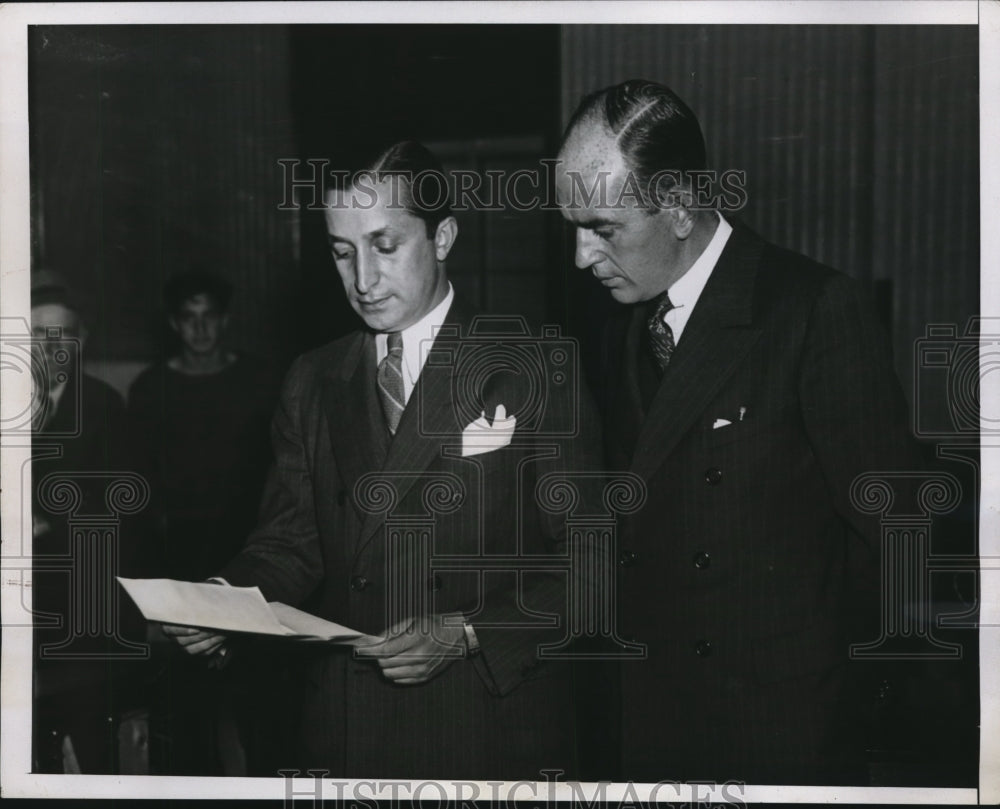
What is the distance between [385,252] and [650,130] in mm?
765

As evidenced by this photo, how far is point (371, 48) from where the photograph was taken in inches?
104

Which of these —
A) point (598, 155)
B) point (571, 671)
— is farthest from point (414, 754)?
point (598, 155)

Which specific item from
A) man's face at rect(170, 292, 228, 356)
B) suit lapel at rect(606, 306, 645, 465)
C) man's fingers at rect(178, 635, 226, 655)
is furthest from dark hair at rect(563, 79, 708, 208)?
man's fingers at rect(178, 635, 226, 655)

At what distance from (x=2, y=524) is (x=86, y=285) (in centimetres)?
72

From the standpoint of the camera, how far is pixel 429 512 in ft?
8.63

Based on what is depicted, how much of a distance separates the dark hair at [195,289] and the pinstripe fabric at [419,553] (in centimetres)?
29

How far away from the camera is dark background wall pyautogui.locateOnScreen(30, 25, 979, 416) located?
2590 millimetres

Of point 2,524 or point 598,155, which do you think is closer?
point 598,155

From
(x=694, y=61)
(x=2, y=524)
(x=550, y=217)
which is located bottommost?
(x=2, y=524)

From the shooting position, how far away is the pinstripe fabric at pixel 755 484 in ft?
8.32

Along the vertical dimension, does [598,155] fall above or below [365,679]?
above

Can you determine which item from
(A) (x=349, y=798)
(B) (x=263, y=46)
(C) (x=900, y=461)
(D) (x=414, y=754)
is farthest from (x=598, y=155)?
(A) (x=349, y=798)

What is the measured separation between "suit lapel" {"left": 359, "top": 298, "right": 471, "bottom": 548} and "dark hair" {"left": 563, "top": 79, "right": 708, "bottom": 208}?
60 centimetres

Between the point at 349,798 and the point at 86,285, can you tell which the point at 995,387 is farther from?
the point at 86,285
